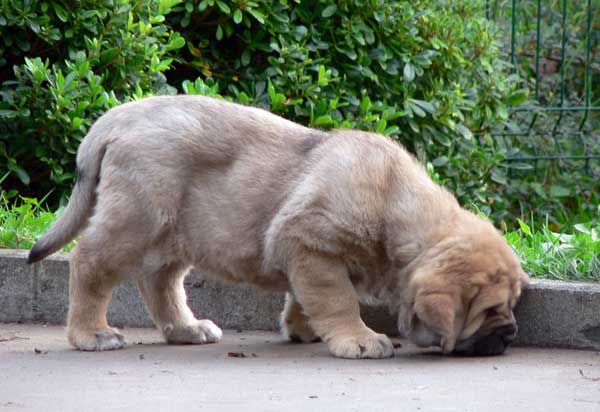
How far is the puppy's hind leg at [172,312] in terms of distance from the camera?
5.58m

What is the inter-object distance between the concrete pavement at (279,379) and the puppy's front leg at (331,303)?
98 millimetres

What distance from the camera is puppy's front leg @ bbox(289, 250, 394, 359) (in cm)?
504

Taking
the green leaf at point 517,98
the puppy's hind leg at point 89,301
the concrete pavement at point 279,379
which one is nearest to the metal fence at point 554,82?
the green leaf at point 517,98

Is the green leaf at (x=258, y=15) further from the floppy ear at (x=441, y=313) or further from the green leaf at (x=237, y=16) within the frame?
the floppy ear at (x=441, y=313)

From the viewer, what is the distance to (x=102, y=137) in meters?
5.34

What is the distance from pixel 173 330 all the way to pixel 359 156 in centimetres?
124

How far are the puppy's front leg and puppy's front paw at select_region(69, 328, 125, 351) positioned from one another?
90 cm

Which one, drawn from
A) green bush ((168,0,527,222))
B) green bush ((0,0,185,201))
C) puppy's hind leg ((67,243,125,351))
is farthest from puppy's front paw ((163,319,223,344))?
green bush ((168,0,527,222))

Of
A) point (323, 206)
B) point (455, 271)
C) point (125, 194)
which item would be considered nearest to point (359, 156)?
point (323, 206)

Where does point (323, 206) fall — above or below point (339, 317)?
above

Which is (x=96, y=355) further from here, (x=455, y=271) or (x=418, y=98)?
(x=418, y=98)

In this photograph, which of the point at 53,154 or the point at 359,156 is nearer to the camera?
the point at 359,156

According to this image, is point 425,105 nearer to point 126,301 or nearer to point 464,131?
point 464,131

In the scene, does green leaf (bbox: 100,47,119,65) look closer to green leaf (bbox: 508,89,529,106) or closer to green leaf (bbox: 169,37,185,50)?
green leaf (bbox: 169,37,185,50)
